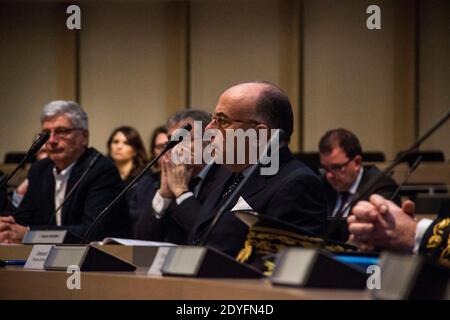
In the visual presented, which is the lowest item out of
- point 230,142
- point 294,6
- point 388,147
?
point 388,147

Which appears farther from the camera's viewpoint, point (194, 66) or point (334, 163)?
point (194, 66)

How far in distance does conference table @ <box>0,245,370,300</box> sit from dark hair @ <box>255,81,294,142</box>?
2.34 ft

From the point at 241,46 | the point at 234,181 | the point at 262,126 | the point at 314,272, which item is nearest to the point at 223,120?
the point at 262,126

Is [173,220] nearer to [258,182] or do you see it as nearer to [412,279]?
[258,182]

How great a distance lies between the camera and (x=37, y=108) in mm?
11531

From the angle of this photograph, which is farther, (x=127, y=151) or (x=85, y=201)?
(x=127, y=151)

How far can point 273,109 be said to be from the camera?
11.5 feet

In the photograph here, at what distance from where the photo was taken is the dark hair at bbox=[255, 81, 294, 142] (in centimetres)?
349

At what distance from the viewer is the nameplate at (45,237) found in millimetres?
3992

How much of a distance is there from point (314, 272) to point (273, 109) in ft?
5.32

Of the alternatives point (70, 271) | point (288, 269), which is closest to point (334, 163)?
point (70, 271)

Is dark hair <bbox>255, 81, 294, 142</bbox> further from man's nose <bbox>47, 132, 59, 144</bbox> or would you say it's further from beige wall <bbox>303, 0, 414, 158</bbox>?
beige wall <bbox>303, 0, 414, 158</bbox>
